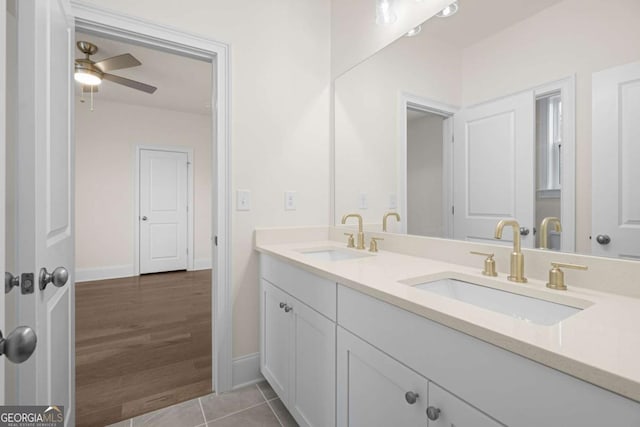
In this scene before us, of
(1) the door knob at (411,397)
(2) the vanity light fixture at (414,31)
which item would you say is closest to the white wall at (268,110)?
(2) the vanity light fixture at (414,31)

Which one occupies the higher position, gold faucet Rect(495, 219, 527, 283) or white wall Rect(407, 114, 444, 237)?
white wall Rect(407, 114, 444, 237)

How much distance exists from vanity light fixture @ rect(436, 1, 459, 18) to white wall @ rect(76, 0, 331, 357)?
911 millimetres

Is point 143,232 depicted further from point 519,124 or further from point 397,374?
point 519,124

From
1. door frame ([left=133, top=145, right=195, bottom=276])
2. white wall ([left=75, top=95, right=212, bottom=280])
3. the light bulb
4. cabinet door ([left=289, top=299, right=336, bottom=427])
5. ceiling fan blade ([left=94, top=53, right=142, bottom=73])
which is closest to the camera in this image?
cabinet door ([left=289, top=299, right=336, bottom=427])

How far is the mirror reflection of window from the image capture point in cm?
97

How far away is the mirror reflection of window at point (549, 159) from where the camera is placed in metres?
0.97

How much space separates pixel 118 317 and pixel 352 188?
2.56 meters

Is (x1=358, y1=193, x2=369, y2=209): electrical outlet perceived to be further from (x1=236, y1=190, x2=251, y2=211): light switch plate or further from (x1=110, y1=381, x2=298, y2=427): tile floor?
(x1=110, y1=381, x2=298, y2=427): tile floor

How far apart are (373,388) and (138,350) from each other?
203cm

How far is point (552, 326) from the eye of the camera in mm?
615

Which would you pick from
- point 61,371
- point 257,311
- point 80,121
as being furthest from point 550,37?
point 80,121

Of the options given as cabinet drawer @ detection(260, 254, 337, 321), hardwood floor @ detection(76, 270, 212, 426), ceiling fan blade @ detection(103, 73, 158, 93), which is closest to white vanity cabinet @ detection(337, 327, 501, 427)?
cabinet drawer @ detection(260, 254, 337, 321)

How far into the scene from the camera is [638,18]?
815mm

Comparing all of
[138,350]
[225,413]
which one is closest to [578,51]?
[225,413]
